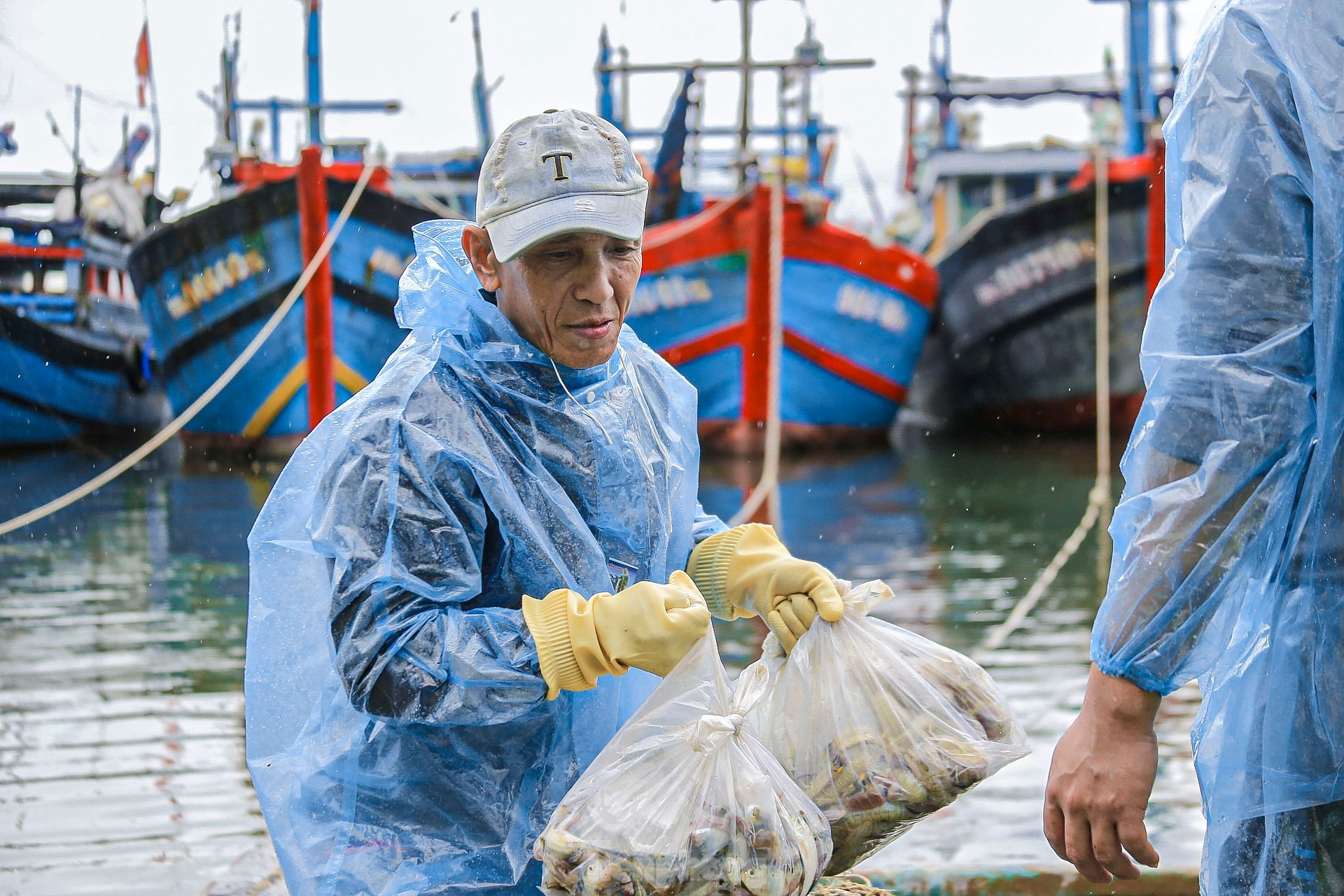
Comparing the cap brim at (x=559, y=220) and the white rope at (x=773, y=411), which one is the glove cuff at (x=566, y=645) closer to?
the cap brim at (x=559, y=220)

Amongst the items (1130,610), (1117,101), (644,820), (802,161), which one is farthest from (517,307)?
(1117,101)

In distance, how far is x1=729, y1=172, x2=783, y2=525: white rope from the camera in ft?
26.7

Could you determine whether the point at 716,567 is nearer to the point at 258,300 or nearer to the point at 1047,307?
the point at 258,300

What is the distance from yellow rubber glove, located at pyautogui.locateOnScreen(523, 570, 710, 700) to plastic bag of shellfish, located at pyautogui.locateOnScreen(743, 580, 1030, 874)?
1.00 feet

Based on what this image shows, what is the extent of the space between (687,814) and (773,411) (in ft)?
22.8

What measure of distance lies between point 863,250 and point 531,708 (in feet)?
37.6

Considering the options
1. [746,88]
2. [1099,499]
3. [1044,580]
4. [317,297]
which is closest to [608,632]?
[1044,580]

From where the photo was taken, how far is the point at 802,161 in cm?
1639

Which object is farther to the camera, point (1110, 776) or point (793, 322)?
point (793, 322)

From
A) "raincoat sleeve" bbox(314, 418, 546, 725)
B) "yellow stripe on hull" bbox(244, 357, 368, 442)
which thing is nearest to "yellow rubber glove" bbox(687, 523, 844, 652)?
"raincoat sleeve" bbox(314, 418, 546, 725)

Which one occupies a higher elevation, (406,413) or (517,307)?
(517,307)

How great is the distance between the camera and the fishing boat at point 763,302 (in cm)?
1169

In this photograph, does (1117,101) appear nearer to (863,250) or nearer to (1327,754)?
(863,250)

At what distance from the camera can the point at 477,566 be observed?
1.46 meters
